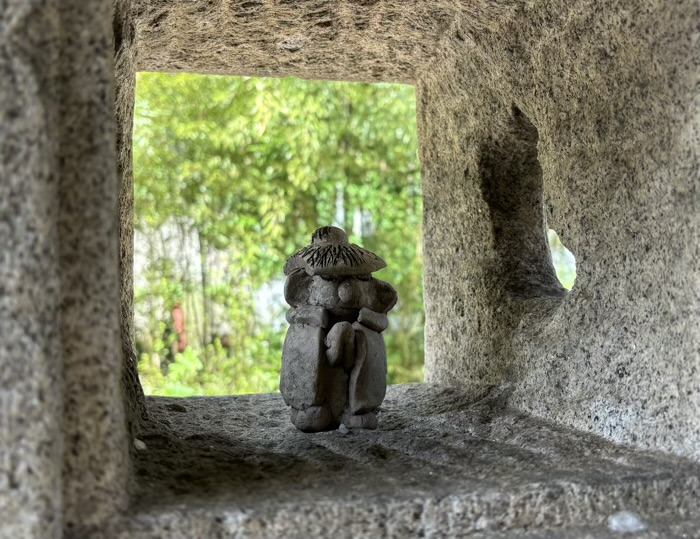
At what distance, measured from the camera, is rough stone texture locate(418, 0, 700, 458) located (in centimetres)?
201

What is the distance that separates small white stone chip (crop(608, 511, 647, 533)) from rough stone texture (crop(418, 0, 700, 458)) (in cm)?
26

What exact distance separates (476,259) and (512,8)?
0.90 m

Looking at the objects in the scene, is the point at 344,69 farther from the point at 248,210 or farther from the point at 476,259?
the point at 248,210

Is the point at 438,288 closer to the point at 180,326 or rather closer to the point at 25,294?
the point at 25,294

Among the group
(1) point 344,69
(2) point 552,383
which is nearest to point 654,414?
(2) point 552,383

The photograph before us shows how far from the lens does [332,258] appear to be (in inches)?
98.7

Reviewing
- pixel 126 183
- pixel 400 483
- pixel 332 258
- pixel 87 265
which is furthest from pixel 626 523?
pixel 126 183

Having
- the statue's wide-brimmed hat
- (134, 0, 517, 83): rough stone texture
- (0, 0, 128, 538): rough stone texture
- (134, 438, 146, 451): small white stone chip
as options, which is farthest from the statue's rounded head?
(0, 0, 128, 538): rough stone texture

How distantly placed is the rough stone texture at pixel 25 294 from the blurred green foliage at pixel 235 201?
4103mm

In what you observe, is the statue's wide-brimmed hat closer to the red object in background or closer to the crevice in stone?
the crevice in stone

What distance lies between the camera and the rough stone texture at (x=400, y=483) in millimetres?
1701

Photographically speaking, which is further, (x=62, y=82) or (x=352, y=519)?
(x=352, y=519)

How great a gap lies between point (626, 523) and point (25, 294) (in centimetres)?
134

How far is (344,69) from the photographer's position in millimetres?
3150
